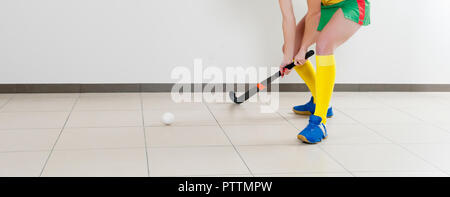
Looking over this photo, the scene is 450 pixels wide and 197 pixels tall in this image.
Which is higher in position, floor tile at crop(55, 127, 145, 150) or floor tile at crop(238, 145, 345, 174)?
floor tile at crop(55, 127, 145, 150)

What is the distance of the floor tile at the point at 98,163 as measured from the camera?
6.06 feet

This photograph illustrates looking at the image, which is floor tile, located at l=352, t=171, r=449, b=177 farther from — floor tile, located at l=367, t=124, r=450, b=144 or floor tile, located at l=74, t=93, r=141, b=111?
floor tile, located at l=74, t=93, r=141, b=111

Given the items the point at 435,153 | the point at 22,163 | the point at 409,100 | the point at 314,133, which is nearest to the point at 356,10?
the point at 314,133

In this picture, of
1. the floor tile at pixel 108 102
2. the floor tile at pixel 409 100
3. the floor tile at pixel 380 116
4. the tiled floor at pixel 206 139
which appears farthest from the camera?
the floor tile at pixel 409 100

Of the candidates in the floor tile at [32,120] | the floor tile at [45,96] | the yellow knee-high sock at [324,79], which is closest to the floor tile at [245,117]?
the yellow knee-high sock at [324,79]

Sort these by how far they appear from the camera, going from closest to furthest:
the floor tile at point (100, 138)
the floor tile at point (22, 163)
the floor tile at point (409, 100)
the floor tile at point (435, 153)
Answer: the floor tile at point (22, 163)
the floor tile at point (435, 153)
the floor tile at point (100, 138)
the floor tile at point (409, 100)

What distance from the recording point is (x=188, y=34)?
338cm

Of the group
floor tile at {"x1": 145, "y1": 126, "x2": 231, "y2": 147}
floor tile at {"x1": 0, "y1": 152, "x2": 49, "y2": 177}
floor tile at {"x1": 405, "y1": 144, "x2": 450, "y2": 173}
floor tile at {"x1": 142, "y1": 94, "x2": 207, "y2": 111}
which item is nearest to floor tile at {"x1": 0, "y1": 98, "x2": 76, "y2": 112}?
floor tile at {"x1": 142, "y1": 94, "x2": 207, "y2": 111}

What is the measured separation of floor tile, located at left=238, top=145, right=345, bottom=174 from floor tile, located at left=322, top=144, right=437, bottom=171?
60 millimetres

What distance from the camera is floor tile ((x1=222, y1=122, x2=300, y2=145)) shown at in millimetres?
2340

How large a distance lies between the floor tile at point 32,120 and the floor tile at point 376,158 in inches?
51.7

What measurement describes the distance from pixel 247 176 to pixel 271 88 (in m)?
1.77

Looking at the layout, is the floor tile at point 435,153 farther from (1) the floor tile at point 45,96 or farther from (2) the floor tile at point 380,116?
(1) the floor tile at point 45,96
